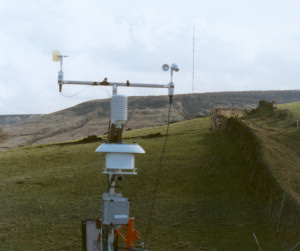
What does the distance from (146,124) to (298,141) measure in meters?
61.8

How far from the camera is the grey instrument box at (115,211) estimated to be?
12.0m

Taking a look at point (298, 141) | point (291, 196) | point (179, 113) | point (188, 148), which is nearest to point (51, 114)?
point (179, 113)

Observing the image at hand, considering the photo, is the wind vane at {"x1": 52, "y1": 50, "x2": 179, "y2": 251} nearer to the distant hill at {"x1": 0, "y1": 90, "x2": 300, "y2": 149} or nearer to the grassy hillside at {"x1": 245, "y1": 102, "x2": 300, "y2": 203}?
the grassy hillside at {"x1": 245, "y1": 102, "x2": 300, "y2": 203}

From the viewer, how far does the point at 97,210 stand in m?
24.8

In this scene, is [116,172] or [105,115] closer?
[116,172]

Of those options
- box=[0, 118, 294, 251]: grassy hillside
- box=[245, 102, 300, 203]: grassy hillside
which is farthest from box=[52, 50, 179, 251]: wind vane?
box=[245, 102, 300, 203]: grassy hillside

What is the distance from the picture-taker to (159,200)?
82.5ft

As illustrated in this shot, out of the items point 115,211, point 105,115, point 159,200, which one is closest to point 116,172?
point 115,211

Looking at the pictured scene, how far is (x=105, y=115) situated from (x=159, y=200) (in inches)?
3588

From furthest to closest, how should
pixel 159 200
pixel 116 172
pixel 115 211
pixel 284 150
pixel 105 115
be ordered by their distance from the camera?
pixel 105 115 → pixel 284 150 → pixel 159 200 → pixel 116 172 → pixel 115 211

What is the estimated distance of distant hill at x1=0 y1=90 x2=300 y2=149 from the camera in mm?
88812

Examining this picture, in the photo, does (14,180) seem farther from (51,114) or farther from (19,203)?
(51,114)

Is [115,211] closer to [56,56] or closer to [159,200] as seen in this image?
[56,56]

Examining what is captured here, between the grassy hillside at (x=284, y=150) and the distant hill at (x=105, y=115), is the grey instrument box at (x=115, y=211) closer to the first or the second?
the grassy hillside at (x=284, y=150)
